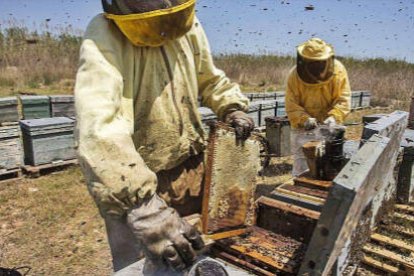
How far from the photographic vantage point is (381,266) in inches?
96.7

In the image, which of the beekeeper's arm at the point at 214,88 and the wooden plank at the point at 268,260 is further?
the beekeeper's arm at the point at 214,88

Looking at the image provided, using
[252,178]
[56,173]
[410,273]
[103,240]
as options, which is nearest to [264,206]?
[252,178]

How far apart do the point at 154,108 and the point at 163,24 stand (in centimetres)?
34

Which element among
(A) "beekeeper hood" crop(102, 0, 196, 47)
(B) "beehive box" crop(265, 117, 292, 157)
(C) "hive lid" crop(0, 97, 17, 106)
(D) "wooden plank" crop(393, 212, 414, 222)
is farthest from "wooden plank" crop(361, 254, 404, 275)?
(C) "hive lid" crop(0, 97, 17, 106)

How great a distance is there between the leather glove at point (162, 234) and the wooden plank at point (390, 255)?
176 centimetres

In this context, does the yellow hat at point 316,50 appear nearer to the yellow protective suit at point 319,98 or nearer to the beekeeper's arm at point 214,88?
the yellow protective suit at point 319,98

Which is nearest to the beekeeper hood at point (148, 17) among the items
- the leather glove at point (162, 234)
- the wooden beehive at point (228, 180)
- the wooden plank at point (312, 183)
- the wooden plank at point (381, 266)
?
the wooden beehive at point (228, 180)

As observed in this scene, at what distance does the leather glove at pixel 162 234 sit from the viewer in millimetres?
1137

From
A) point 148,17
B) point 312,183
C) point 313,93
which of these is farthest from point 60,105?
point 148,17

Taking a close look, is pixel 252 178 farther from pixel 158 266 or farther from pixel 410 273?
pixel 410 273

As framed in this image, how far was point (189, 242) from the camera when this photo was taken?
1.20 meters

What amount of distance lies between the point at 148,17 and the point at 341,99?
3319 mm

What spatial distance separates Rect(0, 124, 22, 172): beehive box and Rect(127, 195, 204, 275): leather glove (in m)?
4.12

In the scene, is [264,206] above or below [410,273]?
above
